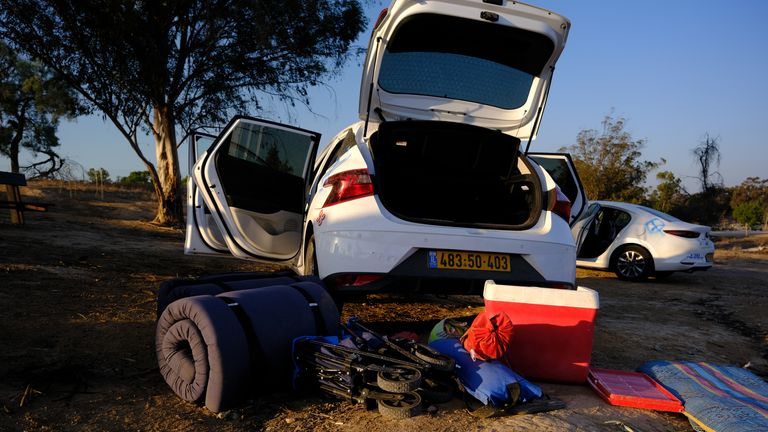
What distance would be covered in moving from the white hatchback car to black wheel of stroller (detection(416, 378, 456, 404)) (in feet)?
2.82

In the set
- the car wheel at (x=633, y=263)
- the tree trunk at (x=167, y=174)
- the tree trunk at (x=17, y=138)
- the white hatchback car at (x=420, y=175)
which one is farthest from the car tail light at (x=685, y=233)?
the tree trunk at (x=17, y=138)

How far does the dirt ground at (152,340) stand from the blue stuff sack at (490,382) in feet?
0.35

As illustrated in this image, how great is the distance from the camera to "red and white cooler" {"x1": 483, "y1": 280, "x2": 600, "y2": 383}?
3057 millimetres

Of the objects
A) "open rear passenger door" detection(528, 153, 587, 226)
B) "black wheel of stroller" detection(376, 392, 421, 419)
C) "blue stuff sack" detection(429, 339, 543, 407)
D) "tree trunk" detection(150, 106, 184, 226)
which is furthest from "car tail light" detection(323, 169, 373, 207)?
"tree trunk" detection(150, 106, 184, 226)

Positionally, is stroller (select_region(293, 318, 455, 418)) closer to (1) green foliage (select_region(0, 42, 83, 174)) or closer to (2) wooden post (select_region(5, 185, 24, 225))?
(2) wooden post (select_region(5, 185, 24, 225))

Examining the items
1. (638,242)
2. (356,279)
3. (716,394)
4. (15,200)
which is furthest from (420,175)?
(15,200)

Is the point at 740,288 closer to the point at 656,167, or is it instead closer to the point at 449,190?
the point at 449,190

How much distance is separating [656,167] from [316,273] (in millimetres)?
25954

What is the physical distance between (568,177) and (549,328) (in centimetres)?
338

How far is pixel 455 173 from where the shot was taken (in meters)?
4.86

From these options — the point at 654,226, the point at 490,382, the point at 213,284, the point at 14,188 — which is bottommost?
the point at 490,382

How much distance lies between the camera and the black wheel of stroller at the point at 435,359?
260 cm

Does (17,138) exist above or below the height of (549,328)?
above

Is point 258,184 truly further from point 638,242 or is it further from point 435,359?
point 638,242
